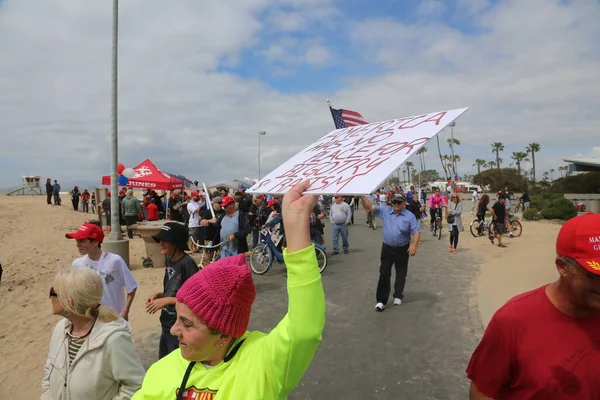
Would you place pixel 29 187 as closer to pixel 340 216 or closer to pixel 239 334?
pixel 340 216

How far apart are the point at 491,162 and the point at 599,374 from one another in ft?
345

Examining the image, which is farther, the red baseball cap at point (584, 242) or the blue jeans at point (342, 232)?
the blue jeans at point (342, 232)

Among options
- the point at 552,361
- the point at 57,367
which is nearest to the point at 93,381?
the point at 57,367

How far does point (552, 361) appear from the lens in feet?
5.58

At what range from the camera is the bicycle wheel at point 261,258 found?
9.59m

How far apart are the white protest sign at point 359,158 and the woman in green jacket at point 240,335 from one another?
0.32 meters

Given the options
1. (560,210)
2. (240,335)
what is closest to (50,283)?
(240,335)

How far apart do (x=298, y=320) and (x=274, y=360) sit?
0.56ft

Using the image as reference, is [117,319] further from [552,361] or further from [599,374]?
[599,374]

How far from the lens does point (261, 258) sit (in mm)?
9664

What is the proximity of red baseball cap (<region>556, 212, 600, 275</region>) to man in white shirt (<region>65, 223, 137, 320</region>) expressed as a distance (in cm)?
346

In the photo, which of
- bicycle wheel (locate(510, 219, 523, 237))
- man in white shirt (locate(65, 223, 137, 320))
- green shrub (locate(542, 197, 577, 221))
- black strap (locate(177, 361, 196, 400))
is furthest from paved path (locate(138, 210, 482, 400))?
green shrub (locate(542, 197, 577, 221))

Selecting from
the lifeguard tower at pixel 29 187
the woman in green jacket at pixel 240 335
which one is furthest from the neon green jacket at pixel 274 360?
the lifeguard tower at pixel 29 187

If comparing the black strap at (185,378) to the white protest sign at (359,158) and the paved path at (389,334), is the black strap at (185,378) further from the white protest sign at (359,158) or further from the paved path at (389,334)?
the paved path at (389,334)
